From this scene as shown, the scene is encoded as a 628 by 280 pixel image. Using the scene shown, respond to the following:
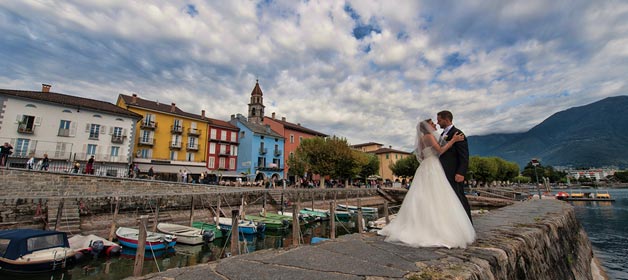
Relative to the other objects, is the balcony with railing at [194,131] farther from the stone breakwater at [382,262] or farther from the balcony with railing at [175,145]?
the stone breakwater at [382,262]

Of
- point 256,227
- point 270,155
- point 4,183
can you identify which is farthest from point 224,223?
point 270,155

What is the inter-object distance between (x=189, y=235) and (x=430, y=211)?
13.7 meters

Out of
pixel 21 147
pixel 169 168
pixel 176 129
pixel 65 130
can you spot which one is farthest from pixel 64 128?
pixel 176 129

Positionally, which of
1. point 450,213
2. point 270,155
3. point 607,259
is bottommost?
point 607,259

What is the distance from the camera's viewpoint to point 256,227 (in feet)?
54.7

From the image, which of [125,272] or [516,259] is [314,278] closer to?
[516,259]

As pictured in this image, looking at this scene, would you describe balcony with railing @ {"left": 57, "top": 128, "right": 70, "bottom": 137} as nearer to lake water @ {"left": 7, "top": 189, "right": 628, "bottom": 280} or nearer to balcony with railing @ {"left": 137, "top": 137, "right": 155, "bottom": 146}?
balcony with railing @ {"left": 137, "top": 137, "right": 155, "bottom": 146}

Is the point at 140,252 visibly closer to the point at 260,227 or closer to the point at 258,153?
the point at 260,227

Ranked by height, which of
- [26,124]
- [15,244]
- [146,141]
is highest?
[26,124]

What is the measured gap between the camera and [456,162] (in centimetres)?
401

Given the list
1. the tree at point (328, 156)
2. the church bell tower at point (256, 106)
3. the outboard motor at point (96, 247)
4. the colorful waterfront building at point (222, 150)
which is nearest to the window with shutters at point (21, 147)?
the colorful waterfront building at point (222, 150)

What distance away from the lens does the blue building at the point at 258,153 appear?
141 feet

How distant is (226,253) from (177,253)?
2375 millimetres

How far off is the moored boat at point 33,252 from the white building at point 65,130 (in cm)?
1925
